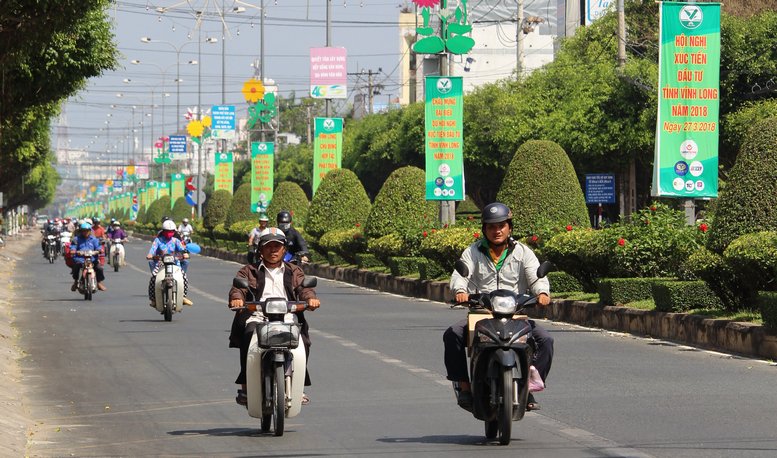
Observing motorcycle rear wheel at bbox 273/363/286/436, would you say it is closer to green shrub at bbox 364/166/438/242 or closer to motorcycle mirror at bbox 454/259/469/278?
motorcycle mirror at bbox 454/259/469/278

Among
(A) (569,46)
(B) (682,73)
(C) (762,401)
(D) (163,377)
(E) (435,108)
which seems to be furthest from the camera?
(A) (569,46)

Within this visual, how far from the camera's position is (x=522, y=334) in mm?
10422

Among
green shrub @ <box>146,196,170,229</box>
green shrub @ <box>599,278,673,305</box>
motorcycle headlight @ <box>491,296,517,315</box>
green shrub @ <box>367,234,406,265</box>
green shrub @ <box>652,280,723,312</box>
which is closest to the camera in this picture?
motorcycle headlight @ <box>491,296,517,315</box>

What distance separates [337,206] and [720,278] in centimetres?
3148

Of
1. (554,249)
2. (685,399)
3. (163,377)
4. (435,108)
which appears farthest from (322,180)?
(685,399)

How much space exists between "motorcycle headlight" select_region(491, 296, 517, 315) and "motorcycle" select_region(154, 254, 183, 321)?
15.2 metres

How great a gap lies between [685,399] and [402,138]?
7106 cm

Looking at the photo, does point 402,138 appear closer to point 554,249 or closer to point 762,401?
point 554,249

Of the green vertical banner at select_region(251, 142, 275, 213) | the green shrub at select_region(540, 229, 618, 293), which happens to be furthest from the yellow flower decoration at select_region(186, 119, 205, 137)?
the green shrub at select_region(540, 229, 618, 293)

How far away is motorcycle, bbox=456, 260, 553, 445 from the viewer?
33.8 feet

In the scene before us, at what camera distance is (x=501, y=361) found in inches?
405

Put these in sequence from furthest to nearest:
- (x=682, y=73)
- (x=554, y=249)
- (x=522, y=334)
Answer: (x=554, y=249) → (x=682, y=73) → (x=522, y=334)

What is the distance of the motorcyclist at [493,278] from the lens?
428 inches

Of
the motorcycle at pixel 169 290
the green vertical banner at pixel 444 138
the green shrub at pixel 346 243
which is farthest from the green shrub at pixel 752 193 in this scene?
the green shrub at pixel 346 243
